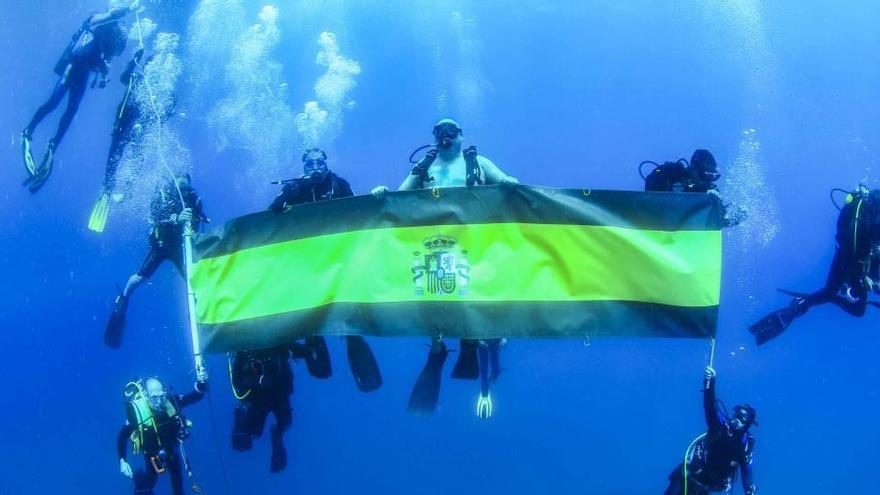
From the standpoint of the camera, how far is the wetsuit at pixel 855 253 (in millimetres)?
8867

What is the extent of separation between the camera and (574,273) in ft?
19.2

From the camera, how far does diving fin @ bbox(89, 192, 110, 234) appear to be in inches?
496

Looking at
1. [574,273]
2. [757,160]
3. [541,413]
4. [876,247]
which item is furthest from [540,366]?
[574,273]

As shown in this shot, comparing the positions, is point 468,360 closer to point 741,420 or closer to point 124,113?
point 741,420

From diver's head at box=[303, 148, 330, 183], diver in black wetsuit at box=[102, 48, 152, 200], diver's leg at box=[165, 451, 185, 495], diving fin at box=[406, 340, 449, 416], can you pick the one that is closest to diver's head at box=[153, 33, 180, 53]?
diver in black wetsuit at box=[102, 48, 152, 200]

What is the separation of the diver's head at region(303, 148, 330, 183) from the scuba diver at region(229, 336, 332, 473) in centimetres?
201

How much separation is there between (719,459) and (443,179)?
16.3 feet

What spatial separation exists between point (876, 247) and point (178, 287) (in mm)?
28174

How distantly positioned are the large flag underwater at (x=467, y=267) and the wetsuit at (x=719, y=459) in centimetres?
288

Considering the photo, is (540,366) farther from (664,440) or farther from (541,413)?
(664,440)

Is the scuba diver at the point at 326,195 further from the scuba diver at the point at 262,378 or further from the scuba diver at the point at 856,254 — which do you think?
the scuba diver at the point at 856,254

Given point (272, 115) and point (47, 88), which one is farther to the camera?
point (272, 115)

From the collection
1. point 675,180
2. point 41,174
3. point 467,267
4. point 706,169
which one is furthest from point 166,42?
point 706,169

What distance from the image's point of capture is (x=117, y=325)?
12.2 meters
